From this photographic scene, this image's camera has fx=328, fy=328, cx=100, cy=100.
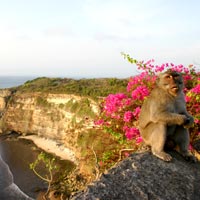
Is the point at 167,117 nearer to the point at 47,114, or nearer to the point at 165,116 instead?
the point at 165,116

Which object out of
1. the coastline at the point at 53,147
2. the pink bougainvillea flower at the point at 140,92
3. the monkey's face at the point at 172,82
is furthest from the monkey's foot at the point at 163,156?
the coastline at the point at 53,147

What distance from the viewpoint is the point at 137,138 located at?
32.6 feet

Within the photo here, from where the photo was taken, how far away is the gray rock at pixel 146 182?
486cm

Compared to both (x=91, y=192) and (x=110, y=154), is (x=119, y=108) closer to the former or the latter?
(x=110, y=154)

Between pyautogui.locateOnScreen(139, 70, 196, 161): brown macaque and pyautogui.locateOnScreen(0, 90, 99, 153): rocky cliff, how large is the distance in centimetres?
4242

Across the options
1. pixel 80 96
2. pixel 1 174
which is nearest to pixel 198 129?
pixel 1 174

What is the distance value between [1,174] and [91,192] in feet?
115

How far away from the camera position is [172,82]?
685 centimetres

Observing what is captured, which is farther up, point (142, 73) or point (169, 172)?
point (142, 73)

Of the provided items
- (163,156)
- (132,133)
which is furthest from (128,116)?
(163,156)

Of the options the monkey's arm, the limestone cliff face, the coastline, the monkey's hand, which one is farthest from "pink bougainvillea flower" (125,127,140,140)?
the limestone cliff face

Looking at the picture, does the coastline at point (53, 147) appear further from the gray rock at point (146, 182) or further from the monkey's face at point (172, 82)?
the gray rock at point (146, 182)

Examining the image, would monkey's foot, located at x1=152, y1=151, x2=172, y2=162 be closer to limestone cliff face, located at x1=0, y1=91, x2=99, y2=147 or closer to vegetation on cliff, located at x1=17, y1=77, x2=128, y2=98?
vegetation on cliff, located at x1=17, y1=77, x2=128, y2=98

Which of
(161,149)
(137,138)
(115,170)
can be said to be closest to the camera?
(115,170)
